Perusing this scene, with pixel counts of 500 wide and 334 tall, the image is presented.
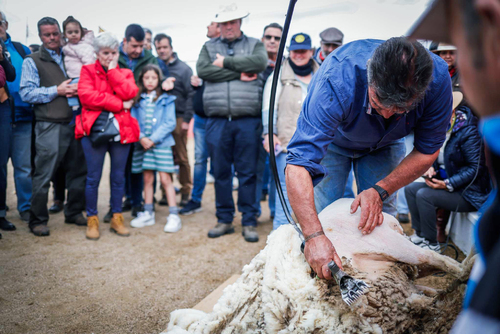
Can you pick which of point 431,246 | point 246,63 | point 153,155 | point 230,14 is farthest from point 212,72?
point 431,246

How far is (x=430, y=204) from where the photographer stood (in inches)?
141

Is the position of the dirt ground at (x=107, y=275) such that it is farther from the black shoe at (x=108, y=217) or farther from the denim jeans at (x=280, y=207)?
the denim jeans at (x=280, y=207)

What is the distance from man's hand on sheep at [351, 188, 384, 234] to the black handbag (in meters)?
2.73

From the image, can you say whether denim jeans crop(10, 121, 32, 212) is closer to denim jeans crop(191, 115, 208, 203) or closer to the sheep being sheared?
denim jeans crop(191, 115, 208, 203)

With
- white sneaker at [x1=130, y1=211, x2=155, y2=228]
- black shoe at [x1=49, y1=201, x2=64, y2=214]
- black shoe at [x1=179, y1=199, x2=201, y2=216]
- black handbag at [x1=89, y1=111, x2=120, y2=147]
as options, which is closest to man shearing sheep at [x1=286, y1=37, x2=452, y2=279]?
black handbag at [x1=89, y1=111, x2=120, y2=147]

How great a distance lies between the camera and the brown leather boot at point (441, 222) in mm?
3910

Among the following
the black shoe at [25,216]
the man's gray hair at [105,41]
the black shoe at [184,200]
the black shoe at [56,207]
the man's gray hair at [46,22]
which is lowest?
the black shoe at [184,200]

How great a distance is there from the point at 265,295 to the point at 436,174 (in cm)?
275

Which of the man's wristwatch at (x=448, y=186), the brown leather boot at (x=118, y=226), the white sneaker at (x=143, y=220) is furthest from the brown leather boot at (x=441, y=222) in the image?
the brown leather boot at (x=118, y=226)

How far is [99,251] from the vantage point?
3549mm

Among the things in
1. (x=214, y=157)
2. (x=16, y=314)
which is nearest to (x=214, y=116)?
(x=214, y=157)

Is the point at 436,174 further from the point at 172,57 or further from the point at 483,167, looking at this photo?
the point at 172,57

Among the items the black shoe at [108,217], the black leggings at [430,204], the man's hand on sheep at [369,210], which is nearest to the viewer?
the man's hand on sheep at [369,210]

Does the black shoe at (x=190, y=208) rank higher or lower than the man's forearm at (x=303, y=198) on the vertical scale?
lower
